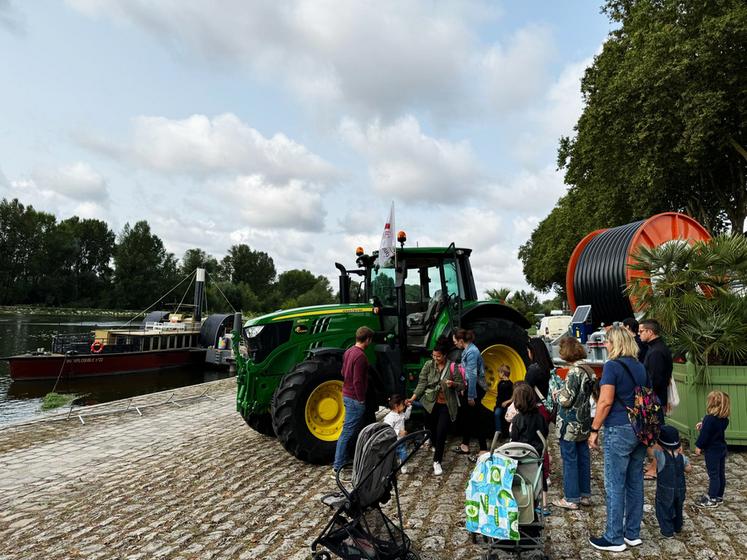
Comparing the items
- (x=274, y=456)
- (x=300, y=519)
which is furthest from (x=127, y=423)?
(x=300, y=519)

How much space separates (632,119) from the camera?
18.1 m

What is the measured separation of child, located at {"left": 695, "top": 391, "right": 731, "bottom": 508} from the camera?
4.71 meters

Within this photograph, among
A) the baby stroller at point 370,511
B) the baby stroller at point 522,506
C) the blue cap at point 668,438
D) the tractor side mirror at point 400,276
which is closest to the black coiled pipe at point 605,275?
the tractor side mirror at point 400,276

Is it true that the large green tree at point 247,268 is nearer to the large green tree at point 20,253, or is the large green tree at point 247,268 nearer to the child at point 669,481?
the large green tree at point 20,253

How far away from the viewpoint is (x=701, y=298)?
7.14 m

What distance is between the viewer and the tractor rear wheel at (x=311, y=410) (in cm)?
626

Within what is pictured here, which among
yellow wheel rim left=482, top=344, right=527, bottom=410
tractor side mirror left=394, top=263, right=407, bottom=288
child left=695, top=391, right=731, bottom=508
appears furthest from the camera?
yellow wheel rim left=482, top=344, right=527, bottom=410

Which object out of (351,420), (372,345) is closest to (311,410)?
(351,420)

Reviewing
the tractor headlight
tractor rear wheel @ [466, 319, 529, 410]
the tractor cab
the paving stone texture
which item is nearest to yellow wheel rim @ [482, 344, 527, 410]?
tractor rear wheel @ [466, 319, 529, 410]

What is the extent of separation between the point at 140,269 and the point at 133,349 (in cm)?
7338

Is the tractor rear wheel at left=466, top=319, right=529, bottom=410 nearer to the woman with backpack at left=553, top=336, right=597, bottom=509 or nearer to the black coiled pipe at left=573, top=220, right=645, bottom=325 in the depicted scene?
the woman with backpack at left=553, top=336, right=597, bottom=509

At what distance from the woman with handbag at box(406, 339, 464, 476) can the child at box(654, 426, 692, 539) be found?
2.27 metres

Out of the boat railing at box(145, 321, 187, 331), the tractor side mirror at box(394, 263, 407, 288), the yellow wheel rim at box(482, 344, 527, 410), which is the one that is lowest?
the yellow wheel rim at box(482, 344, 527, 410)

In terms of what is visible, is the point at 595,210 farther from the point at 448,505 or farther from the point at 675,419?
the point at 448,505
